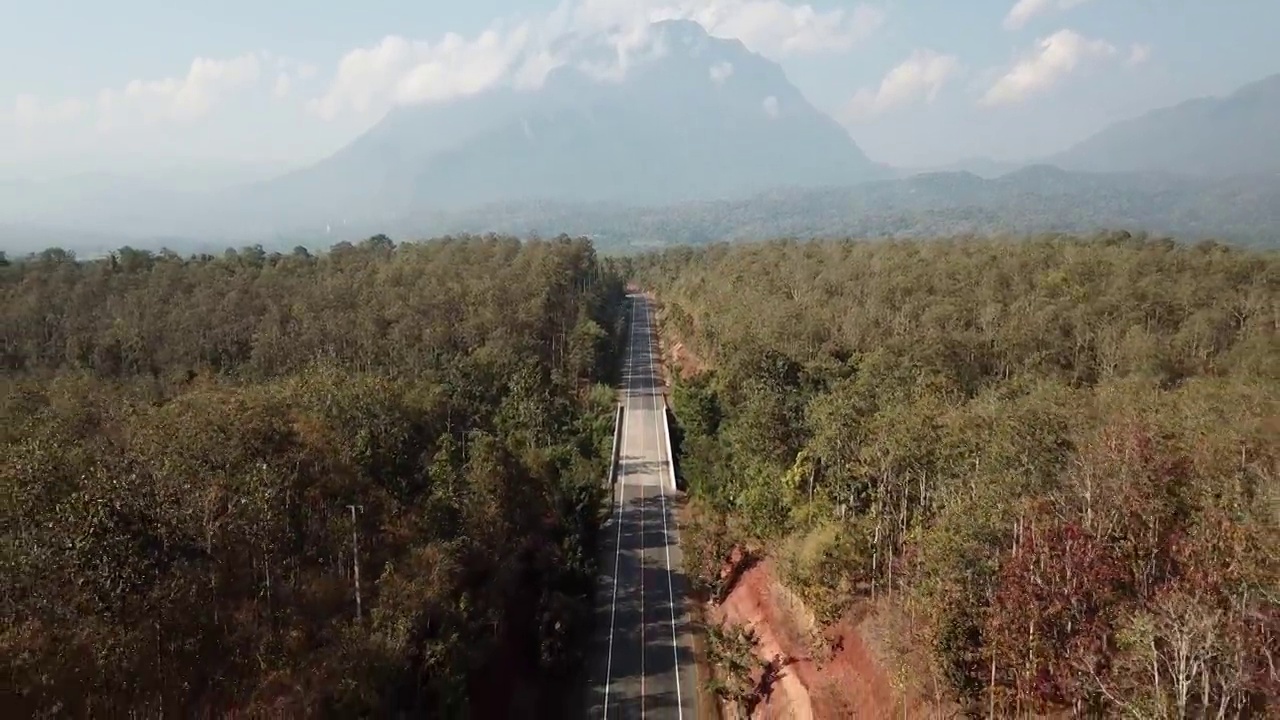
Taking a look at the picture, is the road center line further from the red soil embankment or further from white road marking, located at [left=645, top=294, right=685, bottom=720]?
the red soil embankment

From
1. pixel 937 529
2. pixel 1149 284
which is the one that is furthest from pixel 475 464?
pixel 1149 284

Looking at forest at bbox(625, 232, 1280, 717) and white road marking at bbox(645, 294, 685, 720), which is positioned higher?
forest at bbox(625, 232, 1280, 717)

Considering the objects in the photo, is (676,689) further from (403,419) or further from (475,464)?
(403,419)

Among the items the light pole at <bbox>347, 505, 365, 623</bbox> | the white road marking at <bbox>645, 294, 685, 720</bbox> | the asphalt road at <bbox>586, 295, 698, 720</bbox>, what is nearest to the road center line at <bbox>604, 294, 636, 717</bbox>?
the asphalt road at <bbox>586, 295, 698, 720</bbox>

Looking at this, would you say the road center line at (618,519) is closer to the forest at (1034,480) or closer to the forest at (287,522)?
the forest at (287,522)

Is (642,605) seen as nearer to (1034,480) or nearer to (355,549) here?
(355,549)

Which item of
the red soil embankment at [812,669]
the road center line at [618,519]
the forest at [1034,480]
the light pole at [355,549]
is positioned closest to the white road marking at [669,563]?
the forest at [1034,480]

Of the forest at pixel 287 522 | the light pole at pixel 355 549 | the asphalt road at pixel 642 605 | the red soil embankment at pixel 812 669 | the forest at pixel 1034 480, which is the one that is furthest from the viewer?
the asphalt road at pixel 642 605

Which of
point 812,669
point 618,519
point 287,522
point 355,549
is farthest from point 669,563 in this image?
point 287,522
